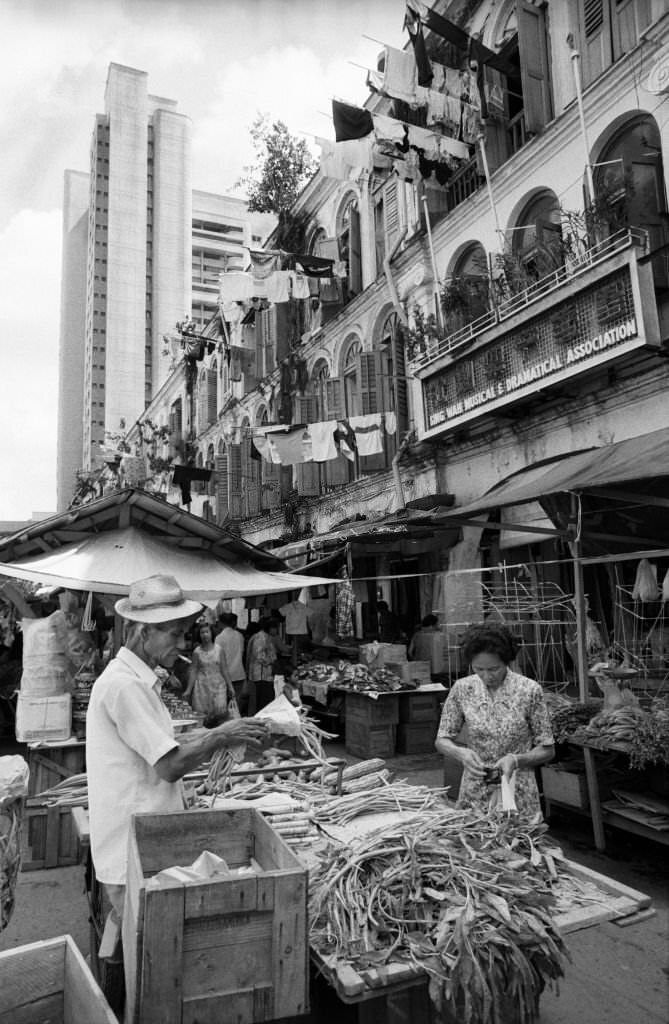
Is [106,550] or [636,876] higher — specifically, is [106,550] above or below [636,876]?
above

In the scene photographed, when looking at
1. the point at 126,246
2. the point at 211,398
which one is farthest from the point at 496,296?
the point at 126,246

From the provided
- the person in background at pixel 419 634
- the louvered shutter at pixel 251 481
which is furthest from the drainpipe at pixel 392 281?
the louvered shutter at pixel 251 481

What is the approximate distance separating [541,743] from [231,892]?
7.44ft

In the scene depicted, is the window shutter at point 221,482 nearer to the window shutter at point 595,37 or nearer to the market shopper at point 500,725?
the window shutter at point 595,37

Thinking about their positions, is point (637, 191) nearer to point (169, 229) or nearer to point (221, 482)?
point (221, 482)

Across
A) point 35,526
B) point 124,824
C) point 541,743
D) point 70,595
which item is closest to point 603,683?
point 541,743

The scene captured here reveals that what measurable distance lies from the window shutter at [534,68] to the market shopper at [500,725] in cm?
1112

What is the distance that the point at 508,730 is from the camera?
3.85 m

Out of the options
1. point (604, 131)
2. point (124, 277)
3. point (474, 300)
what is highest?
point (124, 277)

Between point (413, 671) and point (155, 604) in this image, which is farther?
point (413, 671)

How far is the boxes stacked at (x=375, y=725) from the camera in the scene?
31.6 ft

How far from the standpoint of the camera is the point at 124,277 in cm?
6216

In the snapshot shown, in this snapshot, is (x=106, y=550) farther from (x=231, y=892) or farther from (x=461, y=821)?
(x=231, y=892)

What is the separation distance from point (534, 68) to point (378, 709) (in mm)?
10882
